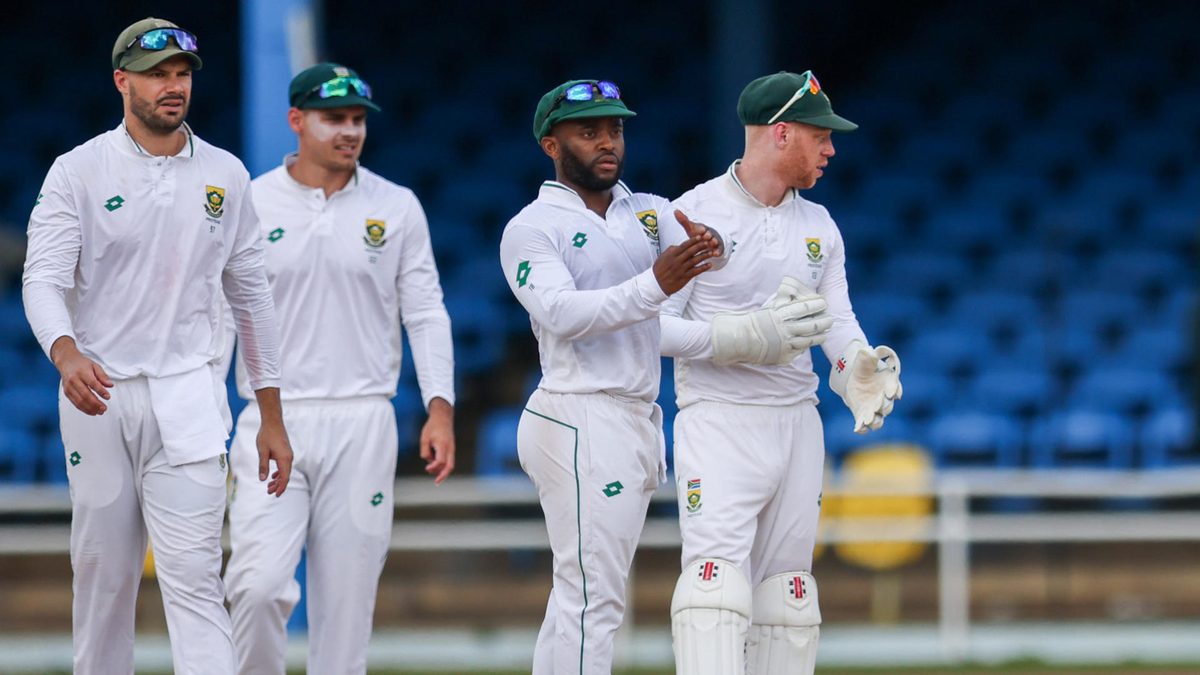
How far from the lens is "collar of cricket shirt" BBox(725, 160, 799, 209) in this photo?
558cm

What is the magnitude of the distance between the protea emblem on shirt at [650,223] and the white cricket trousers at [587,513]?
0.47 m

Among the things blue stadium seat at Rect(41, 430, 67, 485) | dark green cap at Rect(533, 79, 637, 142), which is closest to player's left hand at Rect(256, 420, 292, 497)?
dark green cap at Rect(533, 79, 637, 142)

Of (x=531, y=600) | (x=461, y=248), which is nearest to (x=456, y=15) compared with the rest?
(x=461, y=248)

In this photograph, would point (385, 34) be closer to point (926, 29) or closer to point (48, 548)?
point (926, 29)

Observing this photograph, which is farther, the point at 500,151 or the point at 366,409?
the point at 500,151

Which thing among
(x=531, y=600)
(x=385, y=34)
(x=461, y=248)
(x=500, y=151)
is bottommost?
(x=531, y=600)

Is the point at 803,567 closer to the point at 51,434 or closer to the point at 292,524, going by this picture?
the point at 292,524

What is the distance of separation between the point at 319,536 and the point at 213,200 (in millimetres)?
1210

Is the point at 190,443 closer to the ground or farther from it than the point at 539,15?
closer to the ground

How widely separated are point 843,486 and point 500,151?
530 cm

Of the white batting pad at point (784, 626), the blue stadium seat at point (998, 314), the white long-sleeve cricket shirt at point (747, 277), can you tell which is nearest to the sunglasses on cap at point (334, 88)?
the white long-sleeve cricket shirt at point (747, 277)

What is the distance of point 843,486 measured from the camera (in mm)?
8781

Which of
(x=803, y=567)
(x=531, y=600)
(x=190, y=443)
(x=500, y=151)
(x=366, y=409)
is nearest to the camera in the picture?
(x=190, y=443)

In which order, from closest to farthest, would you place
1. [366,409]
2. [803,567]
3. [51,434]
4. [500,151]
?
[803,567]
[366,409]
[51,434]
[500,151]
